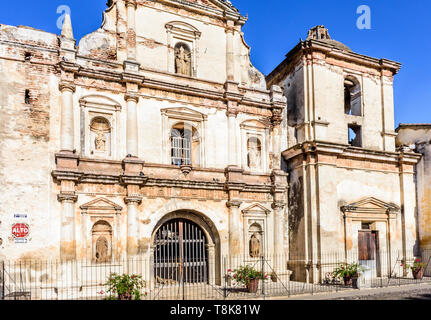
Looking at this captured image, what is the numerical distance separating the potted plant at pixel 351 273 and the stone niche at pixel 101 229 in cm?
887

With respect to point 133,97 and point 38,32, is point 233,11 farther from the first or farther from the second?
point 38,32

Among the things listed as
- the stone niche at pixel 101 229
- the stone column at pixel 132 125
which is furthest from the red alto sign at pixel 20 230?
the stone column at pixel 132 125

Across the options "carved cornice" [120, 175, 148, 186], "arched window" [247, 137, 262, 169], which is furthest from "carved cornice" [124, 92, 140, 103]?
"arched window" [247, 137, 262, 169]

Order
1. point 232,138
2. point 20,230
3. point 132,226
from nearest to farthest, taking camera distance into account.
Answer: point 20,230, point 132,226, point 232,138

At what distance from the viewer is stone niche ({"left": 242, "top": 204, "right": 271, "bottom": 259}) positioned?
18.4 metres

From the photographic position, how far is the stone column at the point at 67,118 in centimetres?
1536

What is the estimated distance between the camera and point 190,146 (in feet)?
60.0

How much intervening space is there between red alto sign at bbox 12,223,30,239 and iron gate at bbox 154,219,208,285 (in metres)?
4.75

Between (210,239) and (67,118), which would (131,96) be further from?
(210,239)

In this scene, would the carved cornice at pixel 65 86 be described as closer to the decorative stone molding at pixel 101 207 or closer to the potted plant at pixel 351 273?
the decorative stone molding at pixel 101 207

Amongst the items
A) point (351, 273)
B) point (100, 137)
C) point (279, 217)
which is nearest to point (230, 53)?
point (100, 137)

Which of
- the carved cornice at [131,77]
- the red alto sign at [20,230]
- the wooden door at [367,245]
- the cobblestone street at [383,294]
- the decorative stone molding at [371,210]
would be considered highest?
the carved cornice at [131,77]

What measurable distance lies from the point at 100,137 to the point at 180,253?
5553 mm

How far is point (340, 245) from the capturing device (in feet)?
62.1
